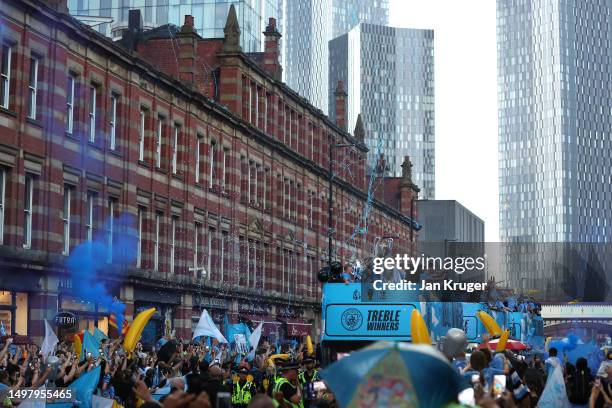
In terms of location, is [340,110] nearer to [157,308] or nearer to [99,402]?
[157,308]

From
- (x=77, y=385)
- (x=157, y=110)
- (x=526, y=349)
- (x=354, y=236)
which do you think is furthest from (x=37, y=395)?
(x=354, y=236)

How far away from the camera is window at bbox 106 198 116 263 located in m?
40.4

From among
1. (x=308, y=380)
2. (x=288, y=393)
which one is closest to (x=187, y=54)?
(x=308, y=380)

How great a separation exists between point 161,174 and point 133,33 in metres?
13.0

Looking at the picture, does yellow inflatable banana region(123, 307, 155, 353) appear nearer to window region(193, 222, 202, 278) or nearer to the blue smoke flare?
the blue smoke flare

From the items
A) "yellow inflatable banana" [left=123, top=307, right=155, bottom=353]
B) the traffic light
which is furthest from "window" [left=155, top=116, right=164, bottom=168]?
"yellow inflatable banana" [left=123, top=307, right=155, bottom=353]

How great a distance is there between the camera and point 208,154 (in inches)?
1972

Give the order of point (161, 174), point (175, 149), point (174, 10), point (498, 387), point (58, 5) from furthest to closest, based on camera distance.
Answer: point (174, 10) < point (175, 149) < point (161, 174) < point (58, 5) < point (498, 387)

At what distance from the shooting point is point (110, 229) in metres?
40.7

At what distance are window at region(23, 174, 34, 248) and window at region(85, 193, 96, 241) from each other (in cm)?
403

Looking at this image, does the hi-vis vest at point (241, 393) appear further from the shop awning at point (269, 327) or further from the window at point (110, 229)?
the shop awning at point (269, 327)

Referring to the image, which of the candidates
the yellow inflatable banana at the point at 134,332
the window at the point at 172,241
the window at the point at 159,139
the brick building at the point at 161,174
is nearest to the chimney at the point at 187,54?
the brick building at the point at 161,174

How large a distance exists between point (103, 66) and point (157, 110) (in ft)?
16.9

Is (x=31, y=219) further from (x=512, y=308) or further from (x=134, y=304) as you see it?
(x=512, y=308)
